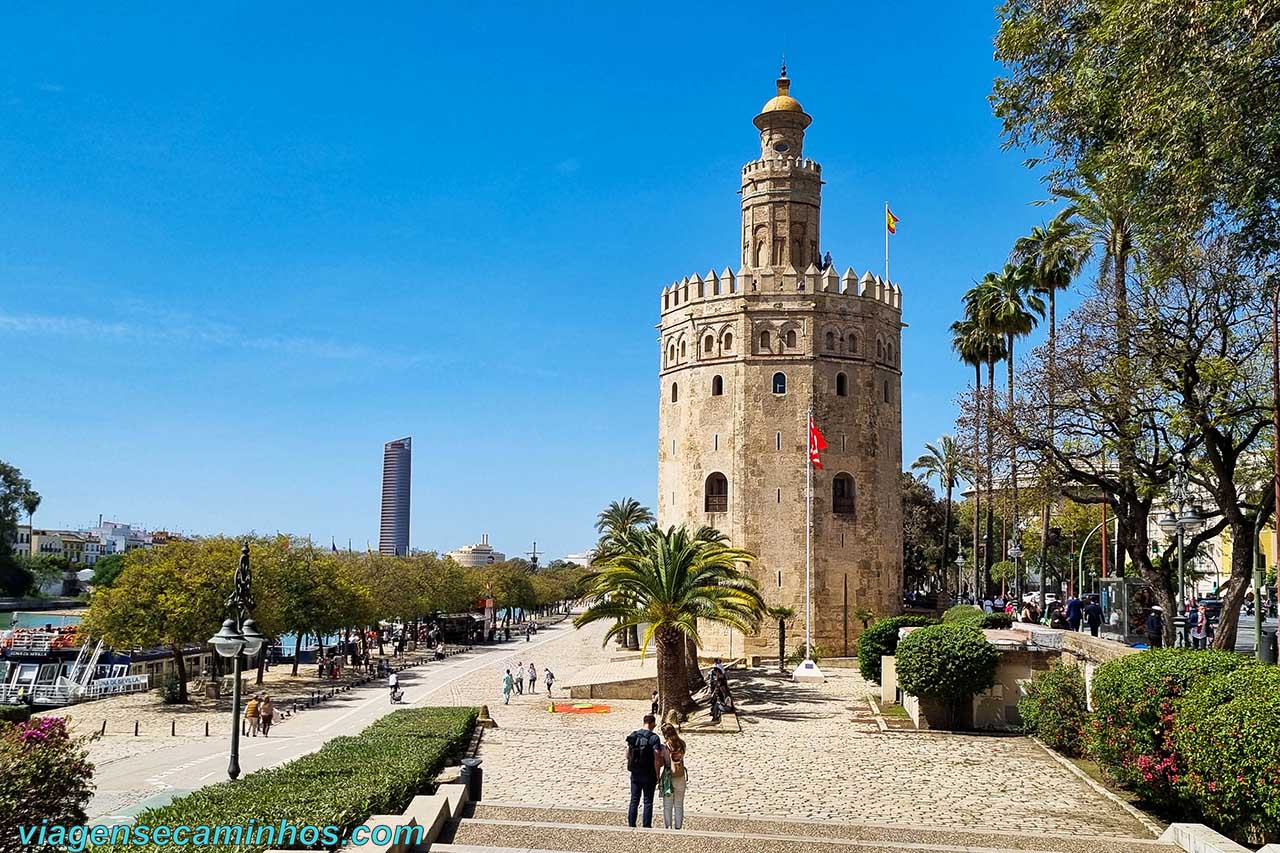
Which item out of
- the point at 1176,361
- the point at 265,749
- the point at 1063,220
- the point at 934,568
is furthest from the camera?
the point at 934,568

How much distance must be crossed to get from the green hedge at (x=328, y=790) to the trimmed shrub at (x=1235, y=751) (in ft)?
29.3

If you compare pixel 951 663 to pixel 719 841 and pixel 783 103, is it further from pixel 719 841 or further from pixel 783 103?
pixel 783 103

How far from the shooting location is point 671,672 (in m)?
26.7

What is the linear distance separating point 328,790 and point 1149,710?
10086 mm

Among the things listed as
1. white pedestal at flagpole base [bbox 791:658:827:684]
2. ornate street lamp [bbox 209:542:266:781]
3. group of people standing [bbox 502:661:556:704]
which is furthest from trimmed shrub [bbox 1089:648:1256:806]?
group of people standing [bbox 502:661:556:704]

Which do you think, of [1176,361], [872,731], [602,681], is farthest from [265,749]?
[1176,361]

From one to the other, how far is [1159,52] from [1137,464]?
8.96 m

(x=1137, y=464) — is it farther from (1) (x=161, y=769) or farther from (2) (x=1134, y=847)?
(1) (x=161, y=769)

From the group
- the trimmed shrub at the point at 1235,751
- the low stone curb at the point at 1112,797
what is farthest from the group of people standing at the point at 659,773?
the trimmed shrub at the point at 1235,751

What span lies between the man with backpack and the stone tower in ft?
99.4

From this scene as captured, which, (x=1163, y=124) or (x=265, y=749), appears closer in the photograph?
(x=1163, y=124)

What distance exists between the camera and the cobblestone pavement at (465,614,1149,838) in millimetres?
14062

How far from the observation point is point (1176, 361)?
18.1 m

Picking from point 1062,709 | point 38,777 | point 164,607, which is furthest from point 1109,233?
point 164,607
